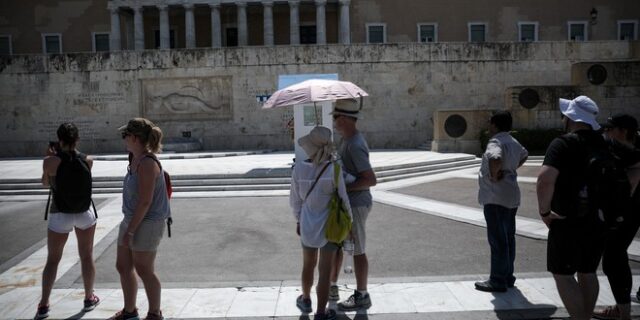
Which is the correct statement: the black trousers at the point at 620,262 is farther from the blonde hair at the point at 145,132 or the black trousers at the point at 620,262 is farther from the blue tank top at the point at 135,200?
the blonde hair at the point at 145,132

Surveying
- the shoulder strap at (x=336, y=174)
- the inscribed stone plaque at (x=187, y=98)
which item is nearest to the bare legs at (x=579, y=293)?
the shoulder strap at (x=336, y=174)

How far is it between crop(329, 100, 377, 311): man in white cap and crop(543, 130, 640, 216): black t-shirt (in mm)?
1571

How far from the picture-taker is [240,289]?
5.22m

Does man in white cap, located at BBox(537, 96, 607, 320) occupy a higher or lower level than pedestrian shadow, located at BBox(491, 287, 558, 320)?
higher

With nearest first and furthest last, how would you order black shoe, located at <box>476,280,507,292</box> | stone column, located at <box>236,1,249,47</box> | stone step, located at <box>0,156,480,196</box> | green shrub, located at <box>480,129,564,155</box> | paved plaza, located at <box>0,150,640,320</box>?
paved plaza, located at <box>0,150,640,320</box> < black shoe, located at <box>476,280,507,292</box> < stone step, located at <box>0,156,480,196</box> < green shrub, located at <box>480,129,564,155</box> < stone column, located at <box>236,1,249,47</box>

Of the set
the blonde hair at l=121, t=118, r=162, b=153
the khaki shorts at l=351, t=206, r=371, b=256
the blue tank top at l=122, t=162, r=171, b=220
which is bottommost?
the khaki shorts at l=351, t=206, r=371, b=256

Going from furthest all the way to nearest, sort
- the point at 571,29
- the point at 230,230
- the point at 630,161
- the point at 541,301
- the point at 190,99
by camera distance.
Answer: the point at 571,29, the point at 190,99, the point at 230,230, the point at 541,301, the point at 630,161

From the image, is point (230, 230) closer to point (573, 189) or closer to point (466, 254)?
point (466, 254)

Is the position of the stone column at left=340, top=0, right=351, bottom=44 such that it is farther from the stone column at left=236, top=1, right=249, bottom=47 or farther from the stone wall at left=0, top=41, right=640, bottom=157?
the stone wall at left=0, top=41, right=640, bottom=157

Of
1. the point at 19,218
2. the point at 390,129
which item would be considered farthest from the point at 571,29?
the point at 19,218

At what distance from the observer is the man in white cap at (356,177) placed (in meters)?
4.43

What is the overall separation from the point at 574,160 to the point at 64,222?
466 cm

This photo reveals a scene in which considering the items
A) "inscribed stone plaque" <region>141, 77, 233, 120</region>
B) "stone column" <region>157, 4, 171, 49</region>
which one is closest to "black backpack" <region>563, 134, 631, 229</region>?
"inscribed stone plaque" <region>141, 77, 233, 120</region>

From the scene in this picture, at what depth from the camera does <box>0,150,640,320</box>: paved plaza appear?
183 inches
